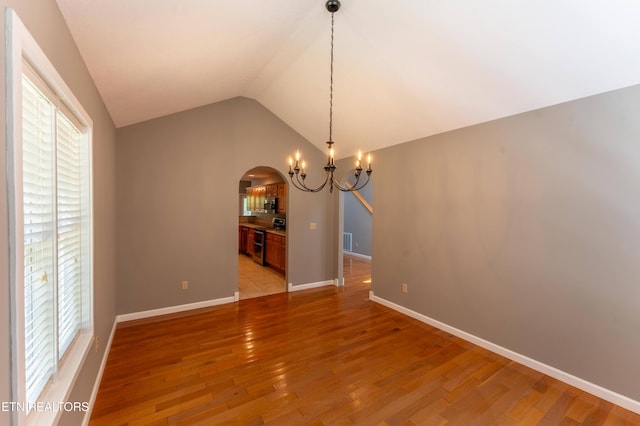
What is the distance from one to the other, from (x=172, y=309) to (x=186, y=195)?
1641mm

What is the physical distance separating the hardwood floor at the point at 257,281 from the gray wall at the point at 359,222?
310 cm

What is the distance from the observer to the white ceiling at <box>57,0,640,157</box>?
1.78 m

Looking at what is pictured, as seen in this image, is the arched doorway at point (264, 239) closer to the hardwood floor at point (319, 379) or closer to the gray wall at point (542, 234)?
the hardwood floor at point (319, 379)

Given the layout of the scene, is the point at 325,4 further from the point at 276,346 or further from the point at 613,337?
the point at 613,337

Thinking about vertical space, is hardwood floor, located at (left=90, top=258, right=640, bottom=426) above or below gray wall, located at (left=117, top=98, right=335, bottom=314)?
below

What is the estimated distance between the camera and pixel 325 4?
2428mm

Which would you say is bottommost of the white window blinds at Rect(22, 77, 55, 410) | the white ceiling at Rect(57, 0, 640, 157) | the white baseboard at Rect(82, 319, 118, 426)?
the white baseboard at Rect(82, 319, 118, 426)

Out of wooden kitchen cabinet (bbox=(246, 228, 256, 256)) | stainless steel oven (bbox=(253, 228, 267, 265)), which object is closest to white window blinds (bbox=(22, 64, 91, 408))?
stainless steel oven (bbox=(253, 228, 267, 265))

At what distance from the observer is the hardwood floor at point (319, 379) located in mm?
1996

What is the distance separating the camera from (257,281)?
17.8 ft

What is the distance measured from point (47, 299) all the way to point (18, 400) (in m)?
0.62

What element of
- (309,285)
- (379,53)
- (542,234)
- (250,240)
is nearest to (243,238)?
(250,240)

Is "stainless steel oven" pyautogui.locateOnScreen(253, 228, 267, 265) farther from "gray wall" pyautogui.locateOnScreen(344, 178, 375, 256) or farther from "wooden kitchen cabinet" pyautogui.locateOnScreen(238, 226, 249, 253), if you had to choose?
"gray wall" pyautogui.locateOnScreen(344, 178, 375, 256)

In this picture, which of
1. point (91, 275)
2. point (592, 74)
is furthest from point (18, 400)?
point (592, 74)
